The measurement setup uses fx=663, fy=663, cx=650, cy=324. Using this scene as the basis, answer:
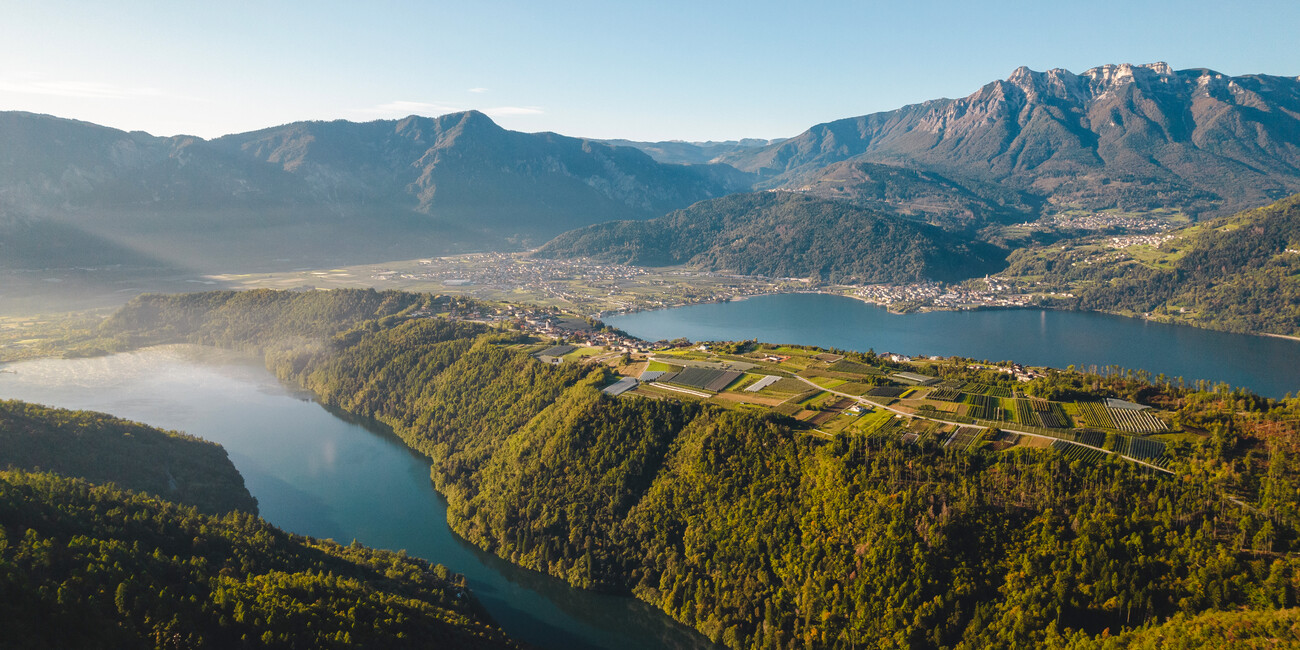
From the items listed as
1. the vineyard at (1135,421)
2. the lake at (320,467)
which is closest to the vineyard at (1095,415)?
the vineyard at (1135,421)

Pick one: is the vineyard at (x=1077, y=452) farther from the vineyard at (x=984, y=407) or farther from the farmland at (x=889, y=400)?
the vineyard at (x=984, y=407)

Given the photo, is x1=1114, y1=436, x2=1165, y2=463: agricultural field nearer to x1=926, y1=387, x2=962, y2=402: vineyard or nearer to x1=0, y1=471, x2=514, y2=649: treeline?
x1=926, y1=387, x2=962, y2=402: vineyard

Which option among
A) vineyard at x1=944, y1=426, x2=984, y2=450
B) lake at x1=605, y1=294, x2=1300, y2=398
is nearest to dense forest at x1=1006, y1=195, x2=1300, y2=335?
lake at x1=605, y1=294, x2=1300, y2=398

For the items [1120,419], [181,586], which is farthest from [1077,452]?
[181,586]

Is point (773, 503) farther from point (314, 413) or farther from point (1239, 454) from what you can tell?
point (314, 413)

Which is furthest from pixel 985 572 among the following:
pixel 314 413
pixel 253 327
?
pixel 253 327
